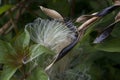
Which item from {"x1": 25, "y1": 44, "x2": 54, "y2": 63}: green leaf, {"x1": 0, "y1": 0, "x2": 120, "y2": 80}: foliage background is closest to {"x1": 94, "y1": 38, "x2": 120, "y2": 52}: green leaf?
{"x1": 0, "y1": 0, "x2": 120, "y2": 80}: foliage background

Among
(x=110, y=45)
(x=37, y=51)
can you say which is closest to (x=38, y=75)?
(x=37, y=51)

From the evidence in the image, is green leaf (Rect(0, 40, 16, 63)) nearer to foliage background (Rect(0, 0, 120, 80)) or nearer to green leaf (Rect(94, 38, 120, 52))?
foliage background (Rect(0, 0, 120, 80))

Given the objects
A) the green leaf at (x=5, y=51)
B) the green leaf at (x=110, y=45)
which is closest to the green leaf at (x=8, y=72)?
the green leaf at (x=5, y=51)

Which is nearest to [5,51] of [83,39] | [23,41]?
[23,41]

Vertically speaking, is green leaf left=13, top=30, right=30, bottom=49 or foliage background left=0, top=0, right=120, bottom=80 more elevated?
green leaf left=13, top=30, right=30, bottom=49

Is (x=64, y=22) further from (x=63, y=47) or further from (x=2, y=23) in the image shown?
(x=2, y=23)

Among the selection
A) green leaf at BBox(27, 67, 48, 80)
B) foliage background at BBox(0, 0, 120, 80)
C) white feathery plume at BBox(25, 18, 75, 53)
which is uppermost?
white feathery plume at BBox(25, 18, 75, 53)

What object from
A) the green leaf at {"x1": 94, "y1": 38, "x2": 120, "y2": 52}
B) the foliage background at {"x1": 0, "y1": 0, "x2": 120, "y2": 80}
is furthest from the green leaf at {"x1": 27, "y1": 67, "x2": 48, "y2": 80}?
the green leaf at {"x1": 94, "y1": 38, "x2": 120, "y2": 52}

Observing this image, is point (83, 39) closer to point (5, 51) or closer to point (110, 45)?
point (110, 45)
